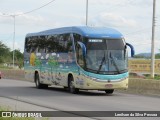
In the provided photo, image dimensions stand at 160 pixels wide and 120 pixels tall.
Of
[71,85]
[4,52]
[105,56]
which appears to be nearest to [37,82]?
[71,85]

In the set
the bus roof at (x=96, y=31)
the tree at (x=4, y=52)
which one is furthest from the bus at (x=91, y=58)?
the tree at (x=4, y=52)

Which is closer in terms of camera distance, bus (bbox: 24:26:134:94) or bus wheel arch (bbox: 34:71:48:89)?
bus (bbox: 24:26:134:94)

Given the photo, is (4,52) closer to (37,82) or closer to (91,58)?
(37,82)

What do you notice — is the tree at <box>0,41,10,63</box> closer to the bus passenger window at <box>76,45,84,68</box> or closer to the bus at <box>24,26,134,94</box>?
the bus at <box>24,26,134,94</box>

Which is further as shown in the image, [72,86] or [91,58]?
[72,86]

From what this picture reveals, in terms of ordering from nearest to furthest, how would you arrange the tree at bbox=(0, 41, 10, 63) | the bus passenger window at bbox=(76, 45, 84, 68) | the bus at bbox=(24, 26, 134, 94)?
the bus at bbox=(24, 26, 134, 94), the bus passenger window at bbox=(76, 45, 84, 68), the tree at bbox=(0, 41, 10, 63)

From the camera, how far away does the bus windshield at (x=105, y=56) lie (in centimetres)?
2397

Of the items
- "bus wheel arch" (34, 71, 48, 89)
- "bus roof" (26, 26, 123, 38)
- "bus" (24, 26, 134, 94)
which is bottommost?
"bus wheel arch" (34, 71, 48, 89)

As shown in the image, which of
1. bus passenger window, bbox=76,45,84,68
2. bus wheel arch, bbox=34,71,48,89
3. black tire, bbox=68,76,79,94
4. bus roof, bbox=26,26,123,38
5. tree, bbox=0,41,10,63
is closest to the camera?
bus passenger window, bbox=76,45,84,68

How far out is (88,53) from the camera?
24.0 m

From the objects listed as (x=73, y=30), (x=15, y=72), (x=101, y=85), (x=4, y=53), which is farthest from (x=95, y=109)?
(x=4, y=53)

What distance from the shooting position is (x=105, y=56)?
24.0m

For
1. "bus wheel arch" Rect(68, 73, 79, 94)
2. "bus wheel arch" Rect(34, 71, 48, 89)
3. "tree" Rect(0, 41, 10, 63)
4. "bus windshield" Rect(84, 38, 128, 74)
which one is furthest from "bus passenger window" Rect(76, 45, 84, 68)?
"tree" Rect(0, 41, 10, 63)

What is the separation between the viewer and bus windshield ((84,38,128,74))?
78.6 ft
